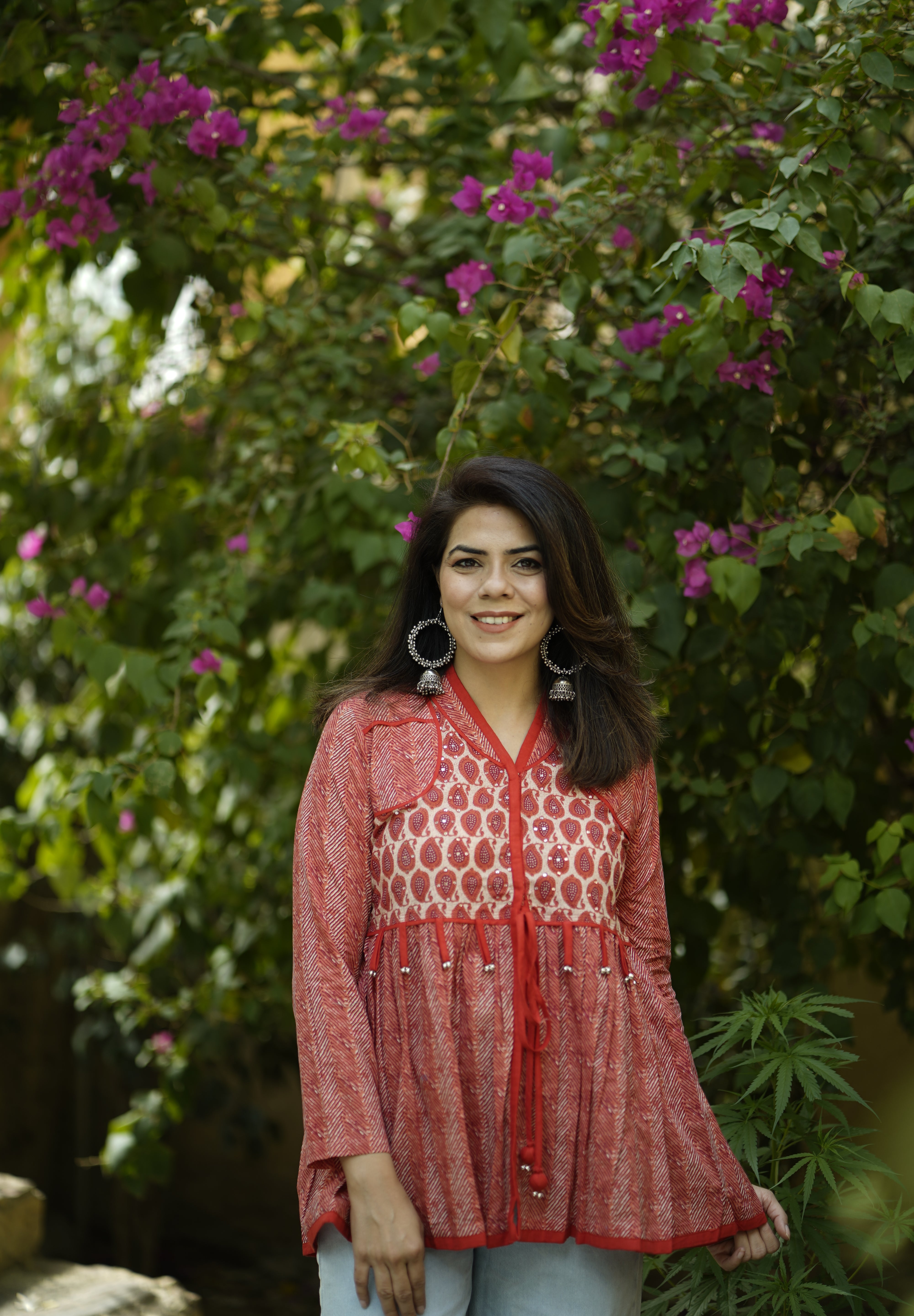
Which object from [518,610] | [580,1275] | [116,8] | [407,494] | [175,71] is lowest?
[580,1275]

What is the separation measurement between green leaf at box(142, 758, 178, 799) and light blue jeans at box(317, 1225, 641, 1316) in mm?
860

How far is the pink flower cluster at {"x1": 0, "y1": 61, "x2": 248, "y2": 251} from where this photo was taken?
190 centimetres

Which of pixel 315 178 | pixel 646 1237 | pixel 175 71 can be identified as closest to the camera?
pixel 646 1237

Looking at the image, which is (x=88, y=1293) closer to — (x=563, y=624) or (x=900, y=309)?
(x=563, y=624)

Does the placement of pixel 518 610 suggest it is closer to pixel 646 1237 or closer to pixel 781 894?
pixel 646 1237

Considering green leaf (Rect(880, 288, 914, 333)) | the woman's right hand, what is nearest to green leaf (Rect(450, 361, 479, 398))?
green leaf (Rect(880, 288, 914, 333))

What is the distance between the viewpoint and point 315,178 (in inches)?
92.8

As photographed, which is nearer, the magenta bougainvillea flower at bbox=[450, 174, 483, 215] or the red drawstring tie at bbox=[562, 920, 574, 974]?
the red drawstring tie at bbox=[562, 920, 574, 974]

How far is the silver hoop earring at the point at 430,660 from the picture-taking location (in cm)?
148

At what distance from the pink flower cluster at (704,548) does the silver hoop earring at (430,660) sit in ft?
1.45

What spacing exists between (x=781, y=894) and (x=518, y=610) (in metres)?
0.94

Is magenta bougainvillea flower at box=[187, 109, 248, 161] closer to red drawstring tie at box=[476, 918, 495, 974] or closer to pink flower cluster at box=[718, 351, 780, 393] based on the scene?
pink flower cluster at box=[718, 351, 780, 393]

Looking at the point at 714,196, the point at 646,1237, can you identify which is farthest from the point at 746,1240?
the point at 714,196

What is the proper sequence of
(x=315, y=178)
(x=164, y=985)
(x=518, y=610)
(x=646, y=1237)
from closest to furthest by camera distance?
1. (x=646, y=1237)
2. (x=518, y=610)
3. (x=315, y=178)
4. (x=164, y=985)
